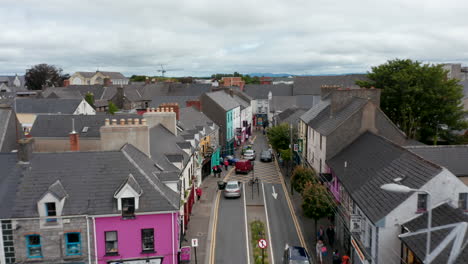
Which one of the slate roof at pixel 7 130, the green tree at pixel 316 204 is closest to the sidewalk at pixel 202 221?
the green tree at pixel 316 204

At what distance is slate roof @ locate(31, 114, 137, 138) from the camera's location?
132 feet

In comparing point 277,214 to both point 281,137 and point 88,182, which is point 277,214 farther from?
point 281,137

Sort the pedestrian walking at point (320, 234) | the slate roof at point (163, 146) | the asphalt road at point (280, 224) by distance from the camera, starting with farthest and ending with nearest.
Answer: the slate roof at point (163, 146), the pedestrian walking at point (320, 234), the asphalt road at point (280, 224)

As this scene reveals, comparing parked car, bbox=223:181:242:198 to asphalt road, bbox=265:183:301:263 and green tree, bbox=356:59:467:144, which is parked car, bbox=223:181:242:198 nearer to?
asphalt road, bbox=265:183:301:263

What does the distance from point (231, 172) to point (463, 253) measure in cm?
3667

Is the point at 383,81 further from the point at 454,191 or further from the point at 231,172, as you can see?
the point at 454,191

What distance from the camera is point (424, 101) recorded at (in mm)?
43750

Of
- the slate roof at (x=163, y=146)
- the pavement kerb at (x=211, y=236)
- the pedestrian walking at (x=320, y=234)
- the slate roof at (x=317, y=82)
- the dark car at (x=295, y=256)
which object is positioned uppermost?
the slate roof at (x=317, y=82)

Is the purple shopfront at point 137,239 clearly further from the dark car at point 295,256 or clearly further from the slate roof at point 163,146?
the slate roof at point 163,146

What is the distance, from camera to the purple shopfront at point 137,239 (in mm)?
19422

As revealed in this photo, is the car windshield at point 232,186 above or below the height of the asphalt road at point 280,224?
above

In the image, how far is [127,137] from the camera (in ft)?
80.8

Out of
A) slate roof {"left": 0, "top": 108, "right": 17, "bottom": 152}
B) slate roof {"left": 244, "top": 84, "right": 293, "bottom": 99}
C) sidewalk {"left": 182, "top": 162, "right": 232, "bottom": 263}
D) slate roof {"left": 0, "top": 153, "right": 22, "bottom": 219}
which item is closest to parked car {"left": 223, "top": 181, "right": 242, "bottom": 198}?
sidewalk {"left": 182, "top": 162, "right": 232, "bottom": 263}

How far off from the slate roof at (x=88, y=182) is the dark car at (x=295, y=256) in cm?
787
